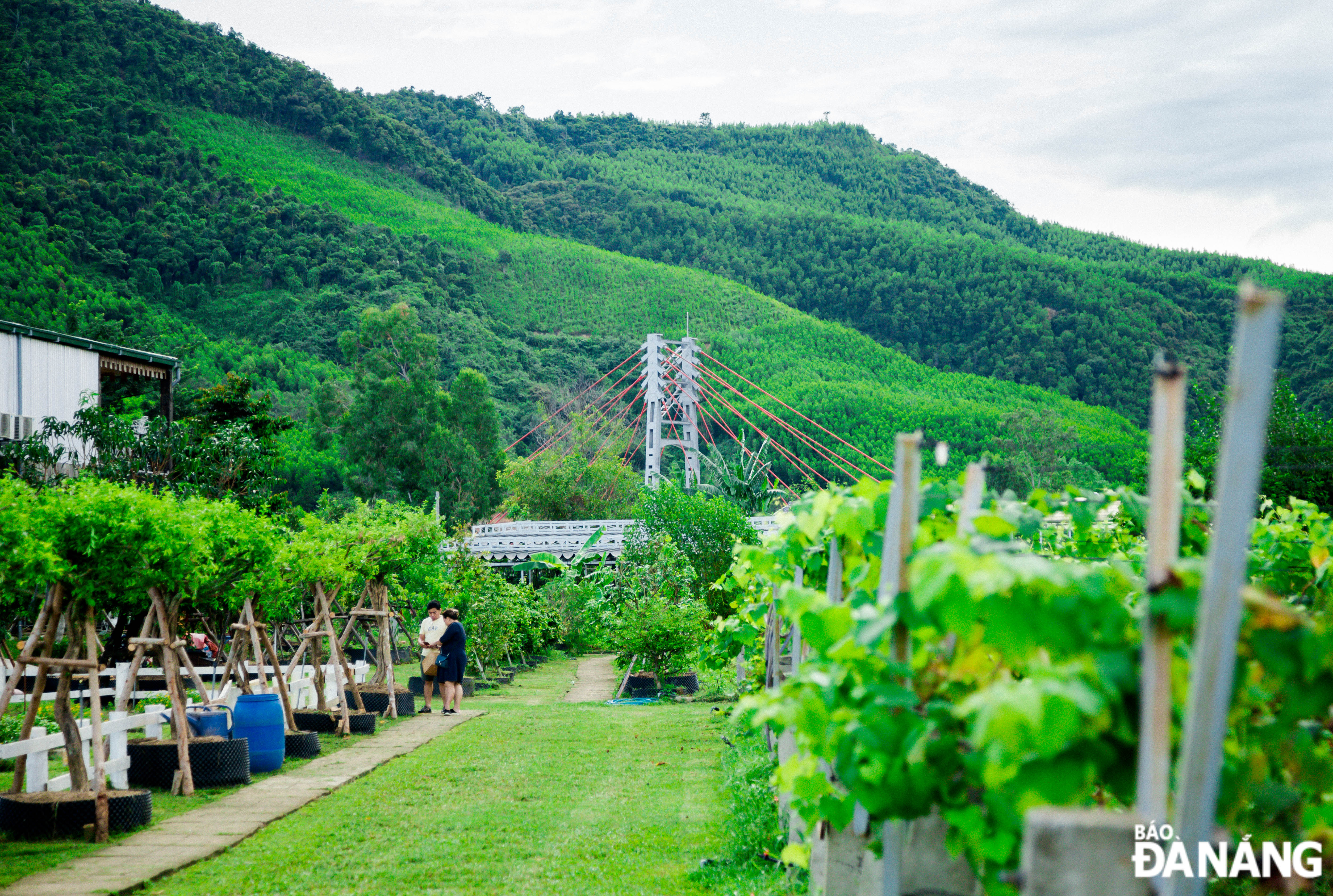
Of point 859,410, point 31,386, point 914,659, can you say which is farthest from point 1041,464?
point 914,659

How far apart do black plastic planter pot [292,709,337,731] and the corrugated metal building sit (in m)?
8.80

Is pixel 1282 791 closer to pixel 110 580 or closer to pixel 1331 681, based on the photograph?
pixel 1331 681

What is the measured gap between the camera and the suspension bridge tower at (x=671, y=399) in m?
32.2

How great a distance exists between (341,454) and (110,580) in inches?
1186

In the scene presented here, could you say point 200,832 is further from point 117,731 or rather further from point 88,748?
point 88,748

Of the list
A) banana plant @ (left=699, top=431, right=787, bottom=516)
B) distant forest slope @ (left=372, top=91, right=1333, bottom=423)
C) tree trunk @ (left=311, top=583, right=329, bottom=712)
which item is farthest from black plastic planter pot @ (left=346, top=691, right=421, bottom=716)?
distant forest slope @ (left=372, top=91, right=1333, bottom=423)

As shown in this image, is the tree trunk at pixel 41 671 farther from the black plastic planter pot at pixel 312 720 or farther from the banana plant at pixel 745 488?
the banana plant at pixel 745 488

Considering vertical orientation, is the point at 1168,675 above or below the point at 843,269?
below

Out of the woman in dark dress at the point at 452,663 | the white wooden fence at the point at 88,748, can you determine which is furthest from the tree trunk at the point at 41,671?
the woman in dark dress at the point at 452,663

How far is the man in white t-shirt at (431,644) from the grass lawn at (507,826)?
2.10m

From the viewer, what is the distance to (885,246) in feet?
265

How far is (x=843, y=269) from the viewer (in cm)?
7944

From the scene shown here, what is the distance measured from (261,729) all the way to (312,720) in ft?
6.51

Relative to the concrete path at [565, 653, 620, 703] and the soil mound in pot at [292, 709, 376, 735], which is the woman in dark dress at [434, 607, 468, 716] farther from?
the concrete path at [565, 653, 620, 703]
